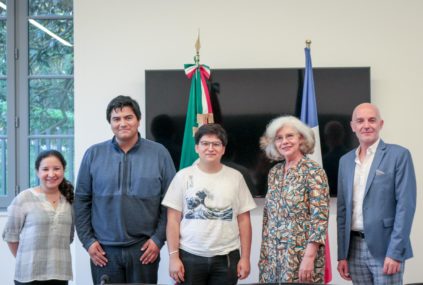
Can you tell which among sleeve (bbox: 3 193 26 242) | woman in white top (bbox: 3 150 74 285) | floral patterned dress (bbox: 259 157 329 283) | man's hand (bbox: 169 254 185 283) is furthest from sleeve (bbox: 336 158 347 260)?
sleeve (bbox: 3 193 26 242)

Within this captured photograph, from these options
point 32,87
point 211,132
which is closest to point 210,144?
point 211,132

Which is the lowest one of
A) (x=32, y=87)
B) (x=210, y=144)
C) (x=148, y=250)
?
(x=148, y=250)

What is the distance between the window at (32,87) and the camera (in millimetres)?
4273

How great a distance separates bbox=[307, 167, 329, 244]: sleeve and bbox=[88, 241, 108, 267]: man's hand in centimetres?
108

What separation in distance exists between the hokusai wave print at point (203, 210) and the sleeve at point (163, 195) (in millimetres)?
225

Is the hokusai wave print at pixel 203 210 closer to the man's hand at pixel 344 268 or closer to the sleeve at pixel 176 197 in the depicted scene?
the sleeve at pixel 176 197

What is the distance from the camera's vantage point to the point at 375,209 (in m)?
2.37

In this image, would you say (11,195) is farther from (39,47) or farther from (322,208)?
Answer: (322,208)

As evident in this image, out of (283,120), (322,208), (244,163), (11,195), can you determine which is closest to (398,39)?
(244,163)

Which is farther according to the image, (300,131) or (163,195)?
(163,195)

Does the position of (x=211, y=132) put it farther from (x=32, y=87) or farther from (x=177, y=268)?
(x=32, y=87)

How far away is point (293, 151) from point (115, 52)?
2.11m

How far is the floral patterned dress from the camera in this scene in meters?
2.24

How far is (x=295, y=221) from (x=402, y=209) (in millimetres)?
536
